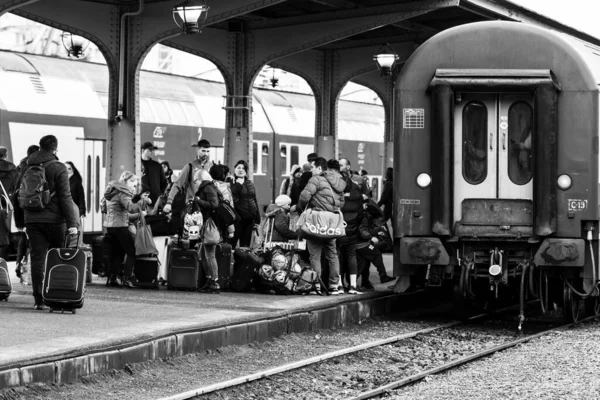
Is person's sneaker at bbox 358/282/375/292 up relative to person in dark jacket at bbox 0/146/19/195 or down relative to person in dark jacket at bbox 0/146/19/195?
down

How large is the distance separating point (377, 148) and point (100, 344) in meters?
25.3

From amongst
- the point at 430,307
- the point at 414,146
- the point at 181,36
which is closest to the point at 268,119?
the point at 181,36

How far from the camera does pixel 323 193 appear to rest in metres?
14.2

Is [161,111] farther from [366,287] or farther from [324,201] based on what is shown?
[324,201]

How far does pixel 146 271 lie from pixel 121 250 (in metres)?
0.48

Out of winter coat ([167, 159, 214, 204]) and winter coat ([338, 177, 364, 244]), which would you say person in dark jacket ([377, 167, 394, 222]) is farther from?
winter coat ([167, 159, 214, 204])

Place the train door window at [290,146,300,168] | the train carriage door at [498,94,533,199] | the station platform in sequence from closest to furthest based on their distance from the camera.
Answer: the station platform < the train carriage door at [498,94,533,199] < the train door window at [290,146,300,168]

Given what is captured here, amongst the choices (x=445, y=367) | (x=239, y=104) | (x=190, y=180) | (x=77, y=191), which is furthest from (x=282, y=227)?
(x=239, y=104)

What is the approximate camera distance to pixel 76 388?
8562 millimetres

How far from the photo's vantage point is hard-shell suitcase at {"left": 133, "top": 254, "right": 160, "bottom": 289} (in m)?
14.7

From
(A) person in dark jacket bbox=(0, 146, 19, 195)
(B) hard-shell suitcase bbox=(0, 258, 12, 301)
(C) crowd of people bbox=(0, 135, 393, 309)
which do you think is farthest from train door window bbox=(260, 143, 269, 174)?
(B) hard-shell suitcase bbox=(0, 258, 12, 301)

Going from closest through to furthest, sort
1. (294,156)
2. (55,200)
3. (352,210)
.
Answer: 1. (55,200)
2. (352,210)
3. (294,156)

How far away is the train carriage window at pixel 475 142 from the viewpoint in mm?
13156

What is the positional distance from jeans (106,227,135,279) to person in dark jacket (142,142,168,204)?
92.0 inches
